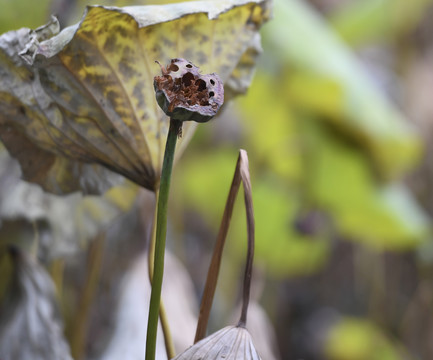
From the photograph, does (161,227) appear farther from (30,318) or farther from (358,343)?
(358,343)

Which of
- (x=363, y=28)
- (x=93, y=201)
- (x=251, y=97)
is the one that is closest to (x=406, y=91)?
(x=363, y=28)

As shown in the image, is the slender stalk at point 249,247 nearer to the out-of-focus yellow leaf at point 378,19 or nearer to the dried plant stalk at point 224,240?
the dried plant stalk at point 224,240

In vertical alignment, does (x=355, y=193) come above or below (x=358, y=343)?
above

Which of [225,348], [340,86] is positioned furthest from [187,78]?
[340,86]

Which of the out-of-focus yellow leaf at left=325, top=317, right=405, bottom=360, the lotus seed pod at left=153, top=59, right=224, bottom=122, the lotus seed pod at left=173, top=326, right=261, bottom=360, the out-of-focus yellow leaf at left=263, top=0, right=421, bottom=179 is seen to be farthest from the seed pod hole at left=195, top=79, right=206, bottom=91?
the out-of-focus yellow leaf at left=325, top=317, right=405, bottom=360

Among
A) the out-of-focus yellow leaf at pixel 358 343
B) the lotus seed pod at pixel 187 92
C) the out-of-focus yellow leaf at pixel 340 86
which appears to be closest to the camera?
the lotus seed pod at pixel 187 92

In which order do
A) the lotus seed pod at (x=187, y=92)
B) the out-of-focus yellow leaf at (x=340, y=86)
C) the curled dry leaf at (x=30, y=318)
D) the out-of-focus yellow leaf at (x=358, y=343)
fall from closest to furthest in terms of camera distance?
the lotus seed pod at (x=187, y=92), the curled dry leaf at (x=30, y=318), the out-of-focus yellow leaf at (x=340, y=86), the out-of-focus yellow leaf at (x=358, y=343)

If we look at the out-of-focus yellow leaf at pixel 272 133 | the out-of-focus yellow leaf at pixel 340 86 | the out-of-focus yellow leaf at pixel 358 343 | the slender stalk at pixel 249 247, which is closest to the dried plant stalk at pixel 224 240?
the slender stalk at pixel 249 247
